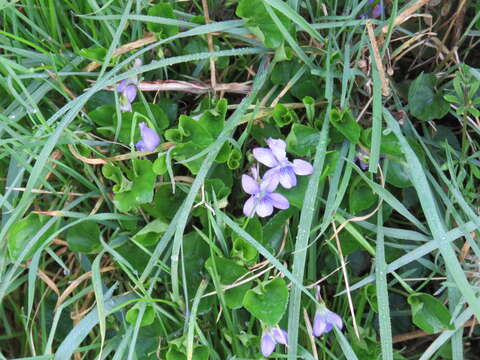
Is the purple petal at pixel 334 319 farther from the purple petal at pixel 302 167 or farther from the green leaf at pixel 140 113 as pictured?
the green leaf at pixel 140 113

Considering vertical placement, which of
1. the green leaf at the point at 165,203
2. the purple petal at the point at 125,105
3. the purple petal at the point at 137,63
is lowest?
the green leaf at the point at 165,203

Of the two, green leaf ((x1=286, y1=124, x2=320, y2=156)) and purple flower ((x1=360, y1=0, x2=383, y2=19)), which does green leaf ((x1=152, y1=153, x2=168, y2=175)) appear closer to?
green leaf ((x1=286, y1=124, x2=320, y2=156))

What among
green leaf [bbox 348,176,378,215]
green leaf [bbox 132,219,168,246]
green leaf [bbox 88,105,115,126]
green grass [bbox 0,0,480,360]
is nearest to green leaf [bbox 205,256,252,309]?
green grass [bbox 0,0,480,360]

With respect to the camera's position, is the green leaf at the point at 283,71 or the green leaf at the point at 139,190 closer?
the green leaf at the point at 139,190

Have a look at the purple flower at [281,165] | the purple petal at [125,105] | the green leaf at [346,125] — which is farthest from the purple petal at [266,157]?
the purple petal at [125,105]

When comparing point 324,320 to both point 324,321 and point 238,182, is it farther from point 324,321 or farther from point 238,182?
point 238,182

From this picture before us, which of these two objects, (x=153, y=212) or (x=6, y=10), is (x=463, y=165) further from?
(x=6, y=10)

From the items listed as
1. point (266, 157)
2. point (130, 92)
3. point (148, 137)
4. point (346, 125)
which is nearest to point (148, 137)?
point (148, 137)
